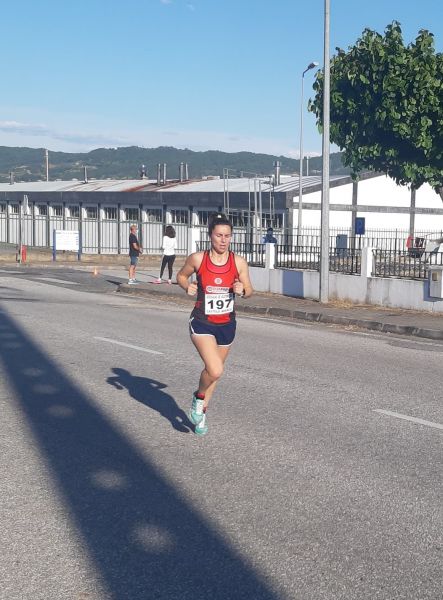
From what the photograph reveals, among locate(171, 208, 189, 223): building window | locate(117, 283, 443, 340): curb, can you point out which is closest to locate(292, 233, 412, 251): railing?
locate(117, 283, 443, 340): curb

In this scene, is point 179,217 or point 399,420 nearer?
point 399,420

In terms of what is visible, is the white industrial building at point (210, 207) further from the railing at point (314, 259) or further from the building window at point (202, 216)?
the railing at point (314, 259)

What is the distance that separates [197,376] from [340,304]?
33.5ft

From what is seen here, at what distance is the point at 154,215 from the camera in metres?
51.0

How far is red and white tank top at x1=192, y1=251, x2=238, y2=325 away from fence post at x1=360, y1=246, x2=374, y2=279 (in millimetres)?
13064

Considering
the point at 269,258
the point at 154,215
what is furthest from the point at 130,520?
the point at 154,215

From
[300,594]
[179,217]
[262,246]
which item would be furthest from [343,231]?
[300,594]

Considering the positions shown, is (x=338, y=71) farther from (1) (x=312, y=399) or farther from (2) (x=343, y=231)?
(1) (x=312, y=399)

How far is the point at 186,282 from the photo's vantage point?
24.1ft

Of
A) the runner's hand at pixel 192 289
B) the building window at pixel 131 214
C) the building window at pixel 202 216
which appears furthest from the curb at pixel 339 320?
the building window at pixel 131 214

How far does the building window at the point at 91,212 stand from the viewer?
55.1 metres

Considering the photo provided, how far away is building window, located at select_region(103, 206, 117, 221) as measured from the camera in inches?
2111

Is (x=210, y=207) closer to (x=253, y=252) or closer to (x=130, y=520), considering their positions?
(x=253, y=252)

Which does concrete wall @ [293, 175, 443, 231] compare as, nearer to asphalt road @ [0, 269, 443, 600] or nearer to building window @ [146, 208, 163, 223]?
building window @ [146, 208, 163, 223]
